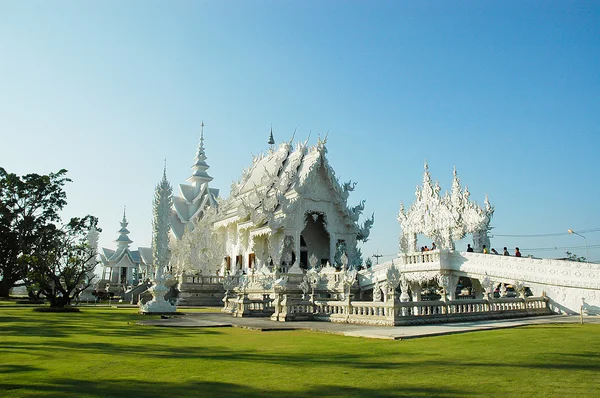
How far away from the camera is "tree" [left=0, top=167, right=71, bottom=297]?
3538 centimetres

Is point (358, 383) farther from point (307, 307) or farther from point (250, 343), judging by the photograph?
point (307, 307)

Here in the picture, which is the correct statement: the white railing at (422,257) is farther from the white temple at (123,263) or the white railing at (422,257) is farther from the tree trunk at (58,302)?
the white temple at (123,263)

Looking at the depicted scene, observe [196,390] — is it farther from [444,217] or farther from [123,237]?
[123,237]

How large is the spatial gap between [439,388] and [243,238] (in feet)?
98.9

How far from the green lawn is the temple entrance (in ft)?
76.0

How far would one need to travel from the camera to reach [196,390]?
15.8 feet

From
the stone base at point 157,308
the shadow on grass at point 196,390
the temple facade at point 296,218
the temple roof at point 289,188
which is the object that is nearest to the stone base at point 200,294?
the temple facade at point 296,218

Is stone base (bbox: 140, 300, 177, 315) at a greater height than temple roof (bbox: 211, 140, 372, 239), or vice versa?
temple roof (bbox: 211, 140, 372, 239)

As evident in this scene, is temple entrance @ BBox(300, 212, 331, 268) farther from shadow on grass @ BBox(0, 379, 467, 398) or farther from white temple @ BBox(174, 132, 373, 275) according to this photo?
shadow on grass @ BBox(0, 379, 467, 398)

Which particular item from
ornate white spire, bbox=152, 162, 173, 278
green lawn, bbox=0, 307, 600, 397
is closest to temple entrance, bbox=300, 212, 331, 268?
ornate white spire, bbox=152, 162, 173, 278

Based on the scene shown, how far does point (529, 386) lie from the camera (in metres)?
4.92

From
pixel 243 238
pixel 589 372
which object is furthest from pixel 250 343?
pixel 243 238

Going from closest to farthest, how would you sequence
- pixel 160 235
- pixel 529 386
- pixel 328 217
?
pixel 529 386, pixel 160 235, pixel 328 217

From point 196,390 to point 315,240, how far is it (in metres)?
29.1
